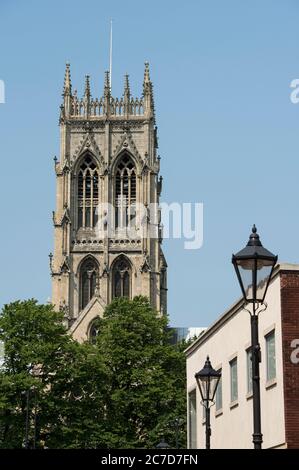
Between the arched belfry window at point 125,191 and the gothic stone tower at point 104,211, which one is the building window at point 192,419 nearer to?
the gothic stone tower at point 104,211

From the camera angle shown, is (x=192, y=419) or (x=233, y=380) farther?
(x=192, y=419)

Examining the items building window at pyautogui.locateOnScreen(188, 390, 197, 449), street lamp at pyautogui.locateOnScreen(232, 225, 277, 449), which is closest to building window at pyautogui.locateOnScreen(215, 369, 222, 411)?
building window at pyautogui.locateOnScreen(188, 390, 197, 449)

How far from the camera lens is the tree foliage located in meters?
63.1

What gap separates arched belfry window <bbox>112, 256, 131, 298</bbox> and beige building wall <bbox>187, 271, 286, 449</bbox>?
53556 mm

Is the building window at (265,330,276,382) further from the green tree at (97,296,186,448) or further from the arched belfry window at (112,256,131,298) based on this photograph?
the arched belfry window at (112,256,131,298)

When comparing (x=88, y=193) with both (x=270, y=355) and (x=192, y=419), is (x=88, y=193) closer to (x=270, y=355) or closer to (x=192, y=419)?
(x=192, y=419)

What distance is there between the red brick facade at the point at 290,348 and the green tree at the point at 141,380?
39.0 meters

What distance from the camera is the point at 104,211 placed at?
309 feet

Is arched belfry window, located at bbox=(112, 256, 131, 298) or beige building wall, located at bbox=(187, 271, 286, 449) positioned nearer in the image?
beige building wall, located at bbox=(187, 271, 286, 449)

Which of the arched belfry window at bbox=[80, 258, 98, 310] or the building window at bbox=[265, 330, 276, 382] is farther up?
the arched belfry window at bbox=[80, 258, 98, 310]

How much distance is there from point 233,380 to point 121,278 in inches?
2397

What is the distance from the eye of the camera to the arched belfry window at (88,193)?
309 feet

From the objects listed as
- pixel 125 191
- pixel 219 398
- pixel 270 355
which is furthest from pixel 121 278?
pixel 270 355

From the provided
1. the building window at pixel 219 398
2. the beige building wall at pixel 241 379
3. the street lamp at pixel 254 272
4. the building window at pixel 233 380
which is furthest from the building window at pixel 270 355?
the street lamp at pixel 254 272
